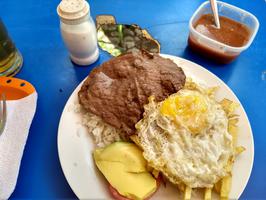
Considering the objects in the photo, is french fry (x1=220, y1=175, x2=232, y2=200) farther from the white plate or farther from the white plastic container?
the white plastic container

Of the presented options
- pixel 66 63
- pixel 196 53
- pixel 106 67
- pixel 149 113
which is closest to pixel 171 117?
pixel 149 113

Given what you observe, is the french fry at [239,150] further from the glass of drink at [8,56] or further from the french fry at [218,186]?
the glass of drink at [8,56]

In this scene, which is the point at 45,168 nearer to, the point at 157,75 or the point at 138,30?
the point at 157,75

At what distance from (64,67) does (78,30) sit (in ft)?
1.40

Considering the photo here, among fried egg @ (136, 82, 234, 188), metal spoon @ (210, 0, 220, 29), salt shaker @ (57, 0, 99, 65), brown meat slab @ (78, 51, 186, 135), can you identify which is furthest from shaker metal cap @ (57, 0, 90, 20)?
metal spoon @ (210, 0, 220, 29)

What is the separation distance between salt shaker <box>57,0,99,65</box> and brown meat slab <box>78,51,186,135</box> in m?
0.30

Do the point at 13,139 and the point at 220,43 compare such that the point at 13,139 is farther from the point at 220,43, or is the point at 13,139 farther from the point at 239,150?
the point at 220,43

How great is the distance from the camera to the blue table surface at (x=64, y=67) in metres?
1.63

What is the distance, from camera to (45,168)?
5.45 feet

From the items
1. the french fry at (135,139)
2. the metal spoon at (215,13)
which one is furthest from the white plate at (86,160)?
the metal spoon at (215,13)

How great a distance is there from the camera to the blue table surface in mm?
1634

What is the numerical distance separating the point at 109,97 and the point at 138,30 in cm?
96

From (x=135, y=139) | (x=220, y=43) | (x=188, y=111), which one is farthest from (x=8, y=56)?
(x=220, y=43)

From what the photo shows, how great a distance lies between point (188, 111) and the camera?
1390mm
